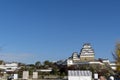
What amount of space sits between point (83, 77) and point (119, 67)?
6671 mm

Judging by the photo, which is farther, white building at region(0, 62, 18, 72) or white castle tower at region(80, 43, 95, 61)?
white castle tower at region(80, 43, 95, 61)

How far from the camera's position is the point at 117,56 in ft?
132

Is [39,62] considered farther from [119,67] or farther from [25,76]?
[119,67]

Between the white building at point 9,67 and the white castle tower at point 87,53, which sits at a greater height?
the white castle tower at point 87,53

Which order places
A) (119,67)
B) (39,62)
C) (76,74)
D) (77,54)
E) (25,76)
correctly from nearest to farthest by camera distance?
1. (76,74)
2. (119,67)
3. (25,76)
4. (39,62)
5. (77,54)

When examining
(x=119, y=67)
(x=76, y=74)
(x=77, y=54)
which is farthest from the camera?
(x=77, y=54)

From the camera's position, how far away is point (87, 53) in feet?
409

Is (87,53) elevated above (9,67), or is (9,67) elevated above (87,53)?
(87,53)

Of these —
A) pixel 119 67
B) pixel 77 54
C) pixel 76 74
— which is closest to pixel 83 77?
pixel 76 74

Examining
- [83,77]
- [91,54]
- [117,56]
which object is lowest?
[83,77]

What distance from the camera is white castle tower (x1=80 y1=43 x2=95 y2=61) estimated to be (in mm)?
124500

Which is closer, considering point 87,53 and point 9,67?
point 87,53

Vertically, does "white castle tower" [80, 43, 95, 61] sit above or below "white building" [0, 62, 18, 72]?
above

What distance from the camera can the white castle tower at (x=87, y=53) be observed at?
4902 inches
